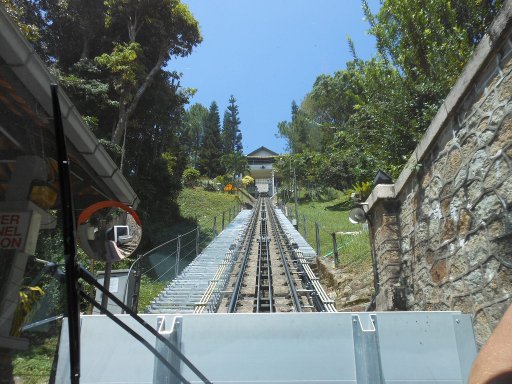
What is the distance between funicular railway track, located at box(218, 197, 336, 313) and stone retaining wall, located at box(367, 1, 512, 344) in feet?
10.7

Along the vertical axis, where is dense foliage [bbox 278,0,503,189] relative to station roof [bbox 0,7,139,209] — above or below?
above

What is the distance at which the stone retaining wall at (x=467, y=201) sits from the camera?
3475 mm

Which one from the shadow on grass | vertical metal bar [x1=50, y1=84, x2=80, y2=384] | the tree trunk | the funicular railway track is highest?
the tree trunk

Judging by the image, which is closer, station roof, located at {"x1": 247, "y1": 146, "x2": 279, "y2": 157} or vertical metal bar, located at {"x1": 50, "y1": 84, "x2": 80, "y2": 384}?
vertical metal bar, located at {"x1": 50, "y1": 84, "x2": 80, "y2": 384}

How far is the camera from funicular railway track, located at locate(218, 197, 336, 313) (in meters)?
9.59

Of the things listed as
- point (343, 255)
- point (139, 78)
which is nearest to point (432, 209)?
point (343, 255)

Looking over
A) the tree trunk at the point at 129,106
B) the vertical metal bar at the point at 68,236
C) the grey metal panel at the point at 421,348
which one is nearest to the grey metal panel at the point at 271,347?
the grey metal panel at the point at 421,348

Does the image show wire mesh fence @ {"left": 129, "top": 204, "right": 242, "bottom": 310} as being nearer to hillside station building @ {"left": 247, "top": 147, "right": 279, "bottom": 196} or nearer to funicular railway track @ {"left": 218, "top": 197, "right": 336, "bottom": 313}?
funicular railway track @ {"left": 218, "top": 197, "right": 336, "bottom": 313}

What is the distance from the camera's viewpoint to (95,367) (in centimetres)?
245

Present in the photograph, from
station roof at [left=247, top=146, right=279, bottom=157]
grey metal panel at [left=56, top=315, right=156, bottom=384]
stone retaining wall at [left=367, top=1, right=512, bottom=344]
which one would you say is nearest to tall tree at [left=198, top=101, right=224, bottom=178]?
station roof at [left=247, top=146, right=279, bottom=157]

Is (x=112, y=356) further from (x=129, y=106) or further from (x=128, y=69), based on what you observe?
(x=129, y=106)

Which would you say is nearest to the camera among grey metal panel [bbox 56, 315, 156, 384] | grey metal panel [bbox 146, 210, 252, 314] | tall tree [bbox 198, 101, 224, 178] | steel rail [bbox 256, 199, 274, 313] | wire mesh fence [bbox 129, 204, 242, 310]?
grey metal panel [bbox 56, 315, 156, 384]

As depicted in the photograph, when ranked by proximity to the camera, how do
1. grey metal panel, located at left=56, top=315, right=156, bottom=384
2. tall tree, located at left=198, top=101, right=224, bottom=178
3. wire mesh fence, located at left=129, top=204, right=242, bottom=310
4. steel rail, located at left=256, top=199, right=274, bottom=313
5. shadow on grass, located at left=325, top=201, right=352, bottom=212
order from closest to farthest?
grey metal panel, located at left=56, top=315, right=156, bottom=384
wire mesh fence, located at left=129, top=204, right=242, bottom=310
steel rail, located at left=256, top=199, right=274, bottom=313
shadow on grass, located at left=325, top=201, right=352, bottom=212
tall tree, located at left=198, top=101, right=224, bottom=178

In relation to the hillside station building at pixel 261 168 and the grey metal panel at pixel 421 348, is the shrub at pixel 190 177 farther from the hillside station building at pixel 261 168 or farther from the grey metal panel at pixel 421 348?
the grey metal panel at pixel 421 348
